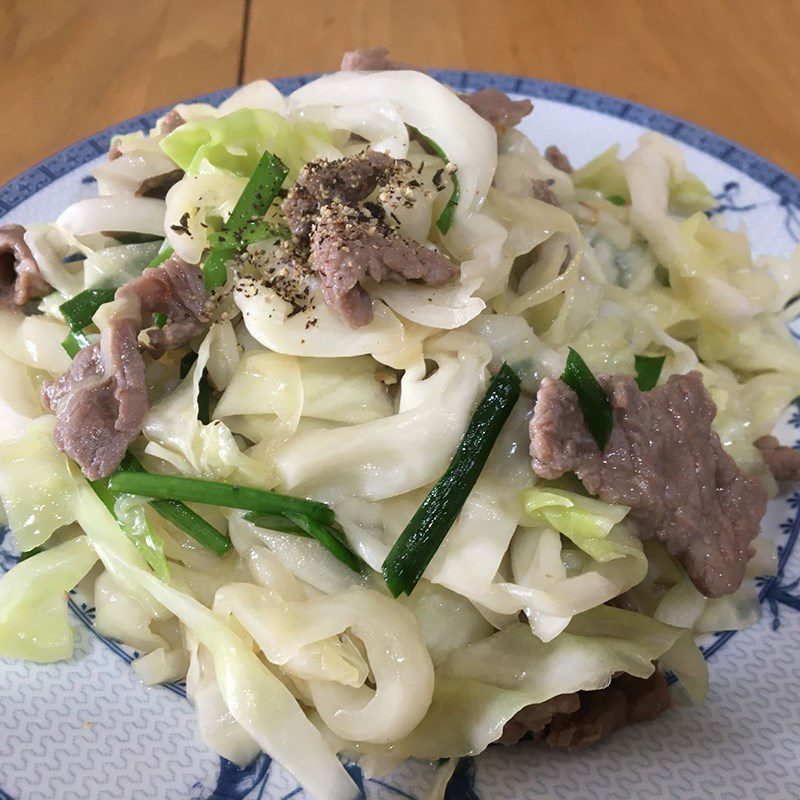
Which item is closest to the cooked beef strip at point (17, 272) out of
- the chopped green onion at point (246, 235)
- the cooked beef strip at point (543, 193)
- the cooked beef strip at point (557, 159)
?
the chopped green onion at point (246, 235)

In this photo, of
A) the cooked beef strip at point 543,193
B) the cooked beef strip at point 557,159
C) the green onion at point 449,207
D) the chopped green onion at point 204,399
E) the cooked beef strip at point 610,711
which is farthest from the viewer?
the cooked beef strip at point 557,159

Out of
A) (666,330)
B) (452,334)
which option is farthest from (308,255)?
(666,330)

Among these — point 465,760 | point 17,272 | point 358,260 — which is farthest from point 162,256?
point 465,760

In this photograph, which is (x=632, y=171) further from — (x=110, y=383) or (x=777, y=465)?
(x=110, y=383)

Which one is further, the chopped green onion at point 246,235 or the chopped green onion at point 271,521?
the chopped green onion at point 246,235

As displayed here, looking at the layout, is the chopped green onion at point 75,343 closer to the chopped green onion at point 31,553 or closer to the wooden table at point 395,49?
the chopped green onion at point 31,553
